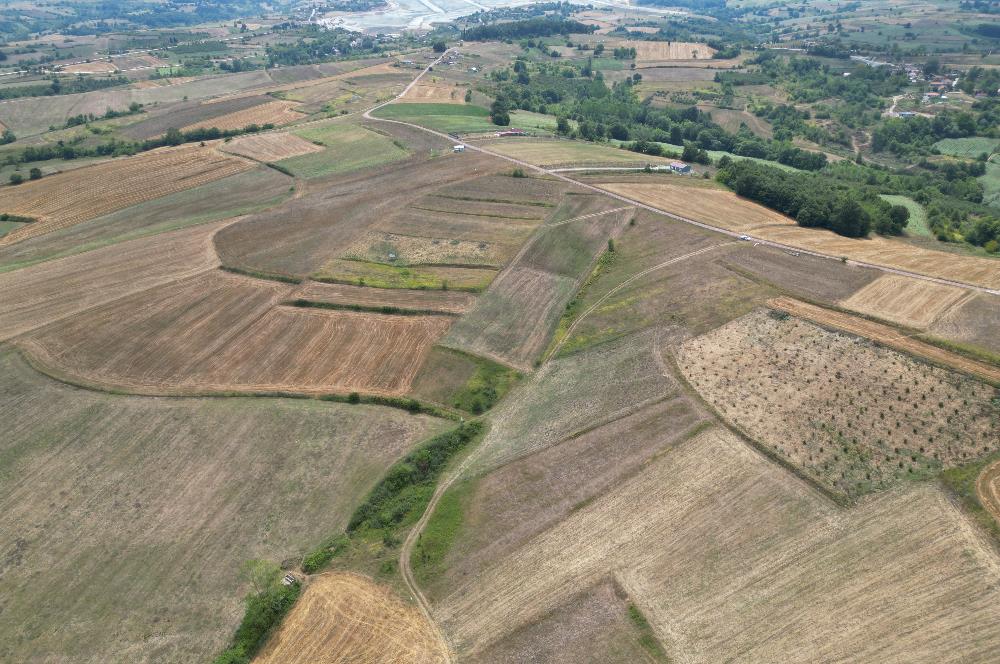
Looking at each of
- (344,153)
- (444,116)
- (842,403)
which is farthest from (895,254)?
(444,116)

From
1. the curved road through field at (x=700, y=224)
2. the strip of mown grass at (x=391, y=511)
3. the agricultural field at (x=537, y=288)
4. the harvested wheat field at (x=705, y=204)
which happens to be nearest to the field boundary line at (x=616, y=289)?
the agricultural field at (x=537, y=288)

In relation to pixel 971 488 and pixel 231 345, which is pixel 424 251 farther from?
pixel 971 488

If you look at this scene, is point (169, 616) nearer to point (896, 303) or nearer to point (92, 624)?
point (92, 624)

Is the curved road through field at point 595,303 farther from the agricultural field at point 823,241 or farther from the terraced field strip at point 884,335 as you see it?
the terraced field strip at point 884,335

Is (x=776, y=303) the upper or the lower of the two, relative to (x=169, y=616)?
upper

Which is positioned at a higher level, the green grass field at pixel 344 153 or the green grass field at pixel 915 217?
the green grass field at pixel 344 153

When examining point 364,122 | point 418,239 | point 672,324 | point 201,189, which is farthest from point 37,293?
point 364,122

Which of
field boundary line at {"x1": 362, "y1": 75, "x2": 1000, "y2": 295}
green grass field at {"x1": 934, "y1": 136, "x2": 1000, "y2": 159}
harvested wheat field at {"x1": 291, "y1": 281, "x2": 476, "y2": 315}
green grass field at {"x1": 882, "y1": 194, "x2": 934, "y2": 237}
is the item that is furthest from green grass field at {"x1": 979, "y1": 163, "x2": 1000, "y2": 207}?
harvested wheat field at {"x1": 291, "y1": 281, "x2": 476, "y2": 315}
